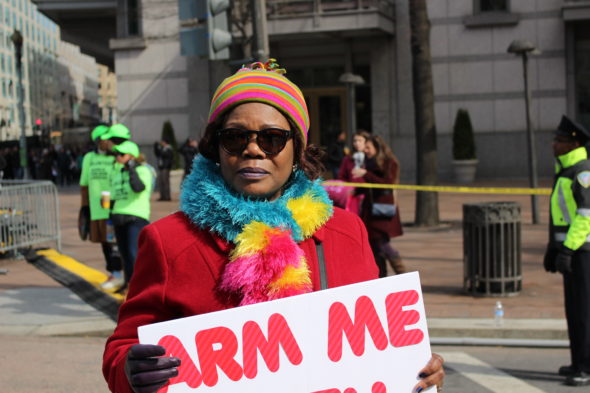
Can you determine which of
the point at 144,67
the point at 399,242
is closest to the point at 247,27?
the point at 144,67

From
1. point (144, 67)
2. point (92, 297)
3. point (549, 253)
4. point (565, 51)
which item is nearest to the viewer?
point (549, 253)

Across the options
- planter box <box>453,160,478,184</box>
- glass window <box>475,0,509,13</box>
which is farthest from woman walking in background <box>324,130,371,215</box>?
glass window <box>475,0,509,13</box>

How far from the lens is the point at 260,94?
8.08 ft

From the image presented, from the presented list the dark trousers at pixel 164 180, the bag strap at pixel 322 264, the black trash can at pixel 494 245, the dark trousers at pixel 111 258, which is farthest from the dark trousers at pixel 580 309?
the dark trousers at pixel 164 180

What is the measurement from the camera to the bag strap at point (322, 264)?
2.51 metres

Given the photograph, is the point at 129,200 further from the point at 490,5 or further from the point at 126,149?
the point at 490,5

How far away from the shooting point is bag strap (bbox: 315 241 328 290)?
2514 millimetres

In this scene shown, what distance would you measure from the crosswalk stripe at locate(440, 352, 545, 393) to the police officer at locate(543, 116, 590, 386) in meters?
0.38

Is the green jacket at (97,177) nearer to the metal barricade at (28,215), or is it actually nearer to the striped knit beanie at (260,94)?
the metal barricade at (28,215)

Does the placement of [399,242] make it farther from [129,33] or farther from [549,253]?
[129,33]

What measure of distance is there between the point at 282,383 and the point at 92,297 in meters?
7.78

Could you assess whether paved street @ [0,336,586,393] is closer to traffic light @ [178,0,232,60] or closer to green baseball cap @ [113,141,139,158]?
green baseball cap @ [113,141,139,158]

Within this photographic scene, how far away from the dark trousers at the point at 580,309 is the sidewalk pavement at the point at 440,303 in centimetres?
128

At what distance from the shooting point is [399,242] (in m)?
14.1
